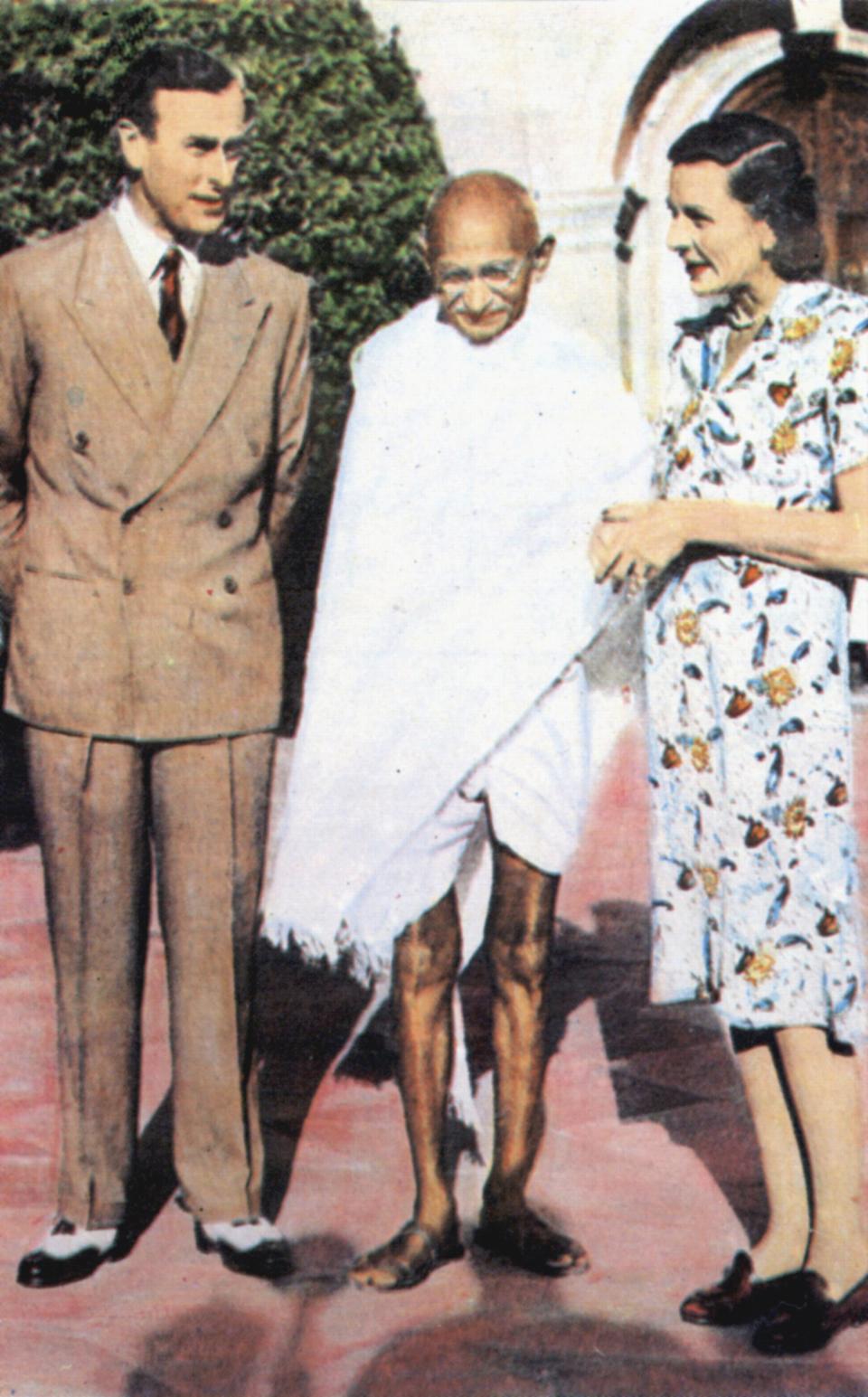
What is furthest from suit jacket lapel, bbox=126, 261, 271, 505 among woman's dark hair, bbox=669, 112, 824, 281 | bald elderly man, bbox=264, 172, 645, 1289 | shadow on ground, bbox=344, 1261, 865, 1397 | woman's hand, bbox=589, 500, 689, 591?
shadow on ground, bbox=344, 1261, 865, 1397

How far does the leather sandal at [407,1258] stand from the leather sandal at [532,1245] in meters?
0.07

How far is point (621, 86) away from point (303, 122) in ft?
2.16

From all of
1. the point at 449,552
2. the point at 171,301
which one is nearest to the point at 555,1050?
the point at 449,552

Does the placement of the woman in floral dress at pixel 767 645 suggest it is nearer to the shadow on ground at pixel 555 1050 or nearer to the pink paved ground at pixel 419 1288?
the pink paved ground at pixel 419 1288

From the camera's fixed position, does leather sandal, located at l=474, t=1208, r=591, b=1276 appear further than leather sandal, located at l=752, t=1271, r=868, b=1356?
Yes

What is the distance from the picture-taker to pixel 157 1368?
322 cm

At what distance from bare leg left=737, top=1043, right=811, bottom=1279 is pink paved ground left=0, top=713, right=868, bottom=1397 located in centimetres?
14

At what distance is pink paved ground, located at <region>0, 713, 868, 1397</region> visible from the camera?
3178mm

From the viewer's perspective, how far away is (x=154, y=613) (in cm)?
331

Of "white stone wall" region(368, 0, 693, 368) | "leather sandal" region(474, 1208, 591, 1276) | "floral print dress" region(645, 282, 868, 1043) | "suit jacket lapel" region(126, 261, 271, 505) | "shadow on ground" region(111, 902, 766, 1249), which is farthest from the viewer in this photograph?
"shadow on ground" region(111, 902, 766, 1249)

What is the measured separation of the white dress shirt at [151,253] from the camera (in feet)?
10.8

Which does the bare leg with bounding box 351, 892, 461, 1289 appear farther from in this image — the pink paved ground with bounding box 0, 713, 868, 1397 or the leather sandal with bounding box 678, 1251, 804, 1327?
the leather sandal with bounding box 678, 1251, 804, 1327

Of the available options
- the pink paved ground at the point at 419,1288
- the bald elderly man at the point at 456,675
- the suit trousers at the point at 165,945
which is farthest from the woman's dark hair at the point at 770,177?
the suit trousers at the point at 165,945

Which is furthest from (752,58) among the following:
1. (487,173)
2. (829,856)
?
(829,856)
